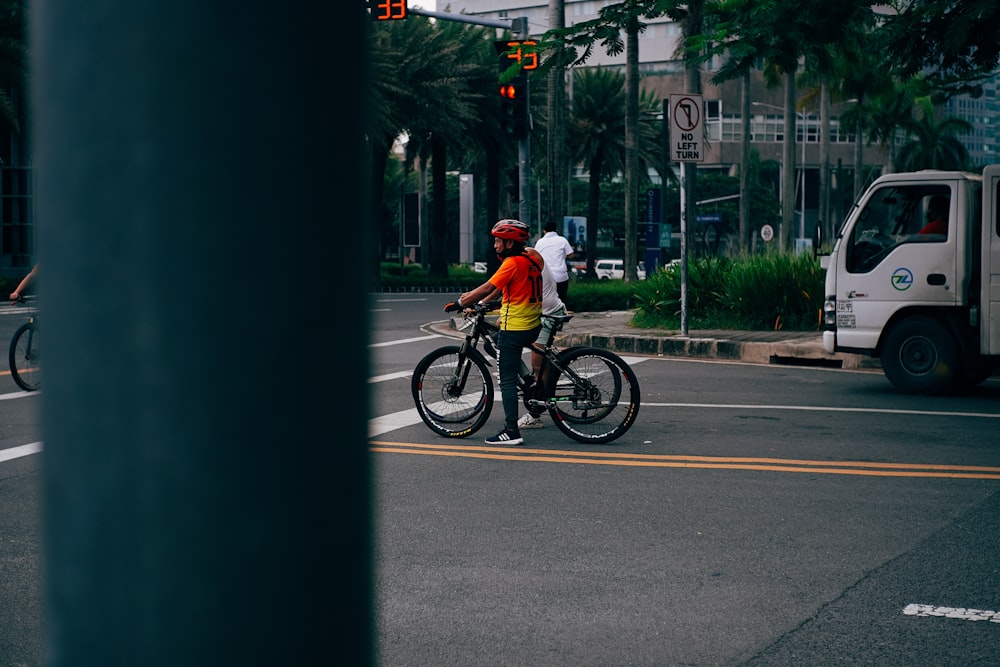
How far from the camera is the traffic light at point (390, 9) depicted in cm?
2027

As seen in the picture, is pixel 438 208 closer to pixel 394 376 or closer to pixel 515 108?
pixel 515 108

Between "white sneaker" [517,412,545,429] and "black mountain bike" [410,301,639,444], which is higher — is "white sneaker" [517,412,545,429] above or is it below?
below

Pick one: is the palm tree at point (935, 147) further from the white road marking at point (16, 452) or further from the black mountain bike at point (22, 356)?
the white road marking at point (16, 452)

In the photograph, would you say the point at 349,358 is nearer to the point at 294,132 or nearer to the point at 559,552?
the point at 294,132

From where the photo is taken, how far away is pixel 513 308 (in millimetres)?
9688

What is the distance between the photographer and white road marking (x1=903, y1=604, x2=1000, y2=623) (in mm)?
5059

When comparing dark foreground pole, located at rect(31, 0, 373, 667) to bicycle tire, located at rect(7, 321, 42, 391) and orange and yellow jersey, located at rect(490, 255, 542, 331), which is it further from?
bicycle tire, located at rect(7, 321, 42, 391)

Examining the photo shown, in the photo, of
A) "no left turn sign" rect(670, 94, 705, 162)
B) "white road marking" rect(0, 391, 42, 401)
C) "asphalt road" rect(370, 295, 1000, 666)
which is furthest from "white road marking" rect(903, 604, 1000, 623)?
"no left turn sign" rect(670, 94, 705, 162)

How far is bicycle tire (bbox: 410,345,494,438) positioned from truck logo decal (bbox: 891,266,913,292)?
5.13 meters

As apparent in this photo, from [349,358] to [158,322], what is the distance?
0.13 meters

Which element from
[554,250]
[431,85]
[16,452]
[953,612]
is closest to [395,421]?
[16,452]

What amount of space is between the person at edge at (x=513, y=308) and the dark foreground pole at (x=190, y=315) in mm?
8667

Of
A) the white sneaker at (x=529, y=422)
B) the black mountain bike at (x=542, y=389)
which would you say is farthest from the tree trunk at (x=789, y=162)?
the black mountain bike at (x=542, y=389)

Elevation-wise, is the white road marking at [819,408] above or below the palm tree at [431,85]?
below
